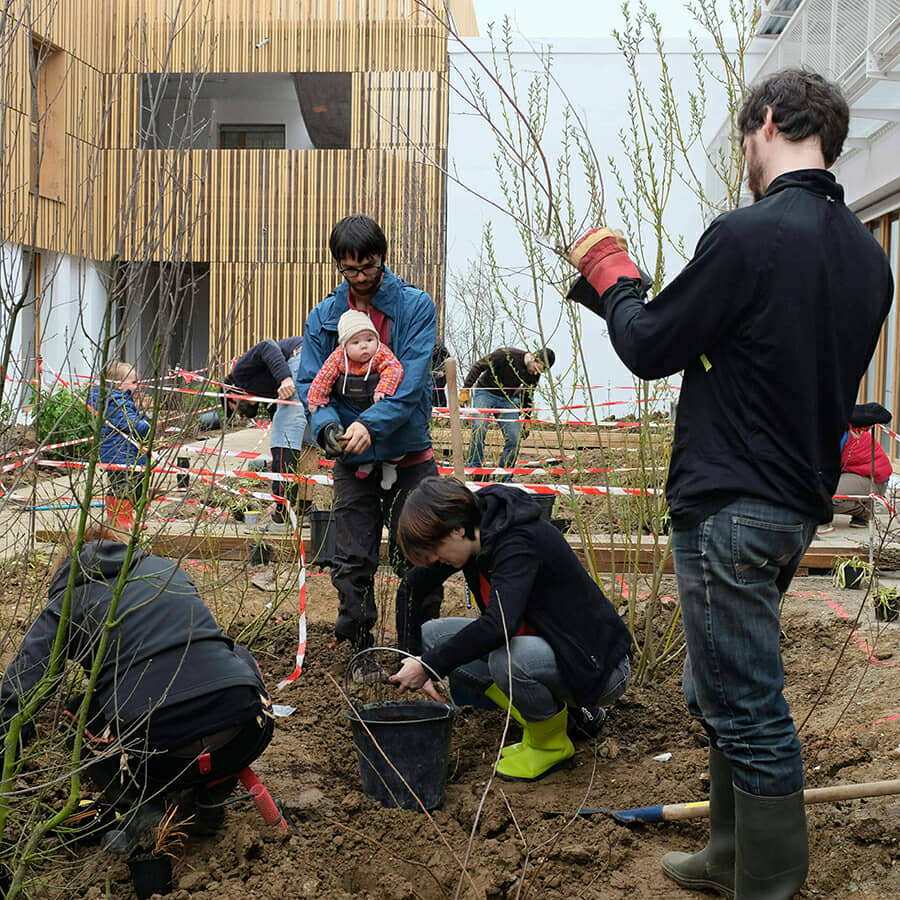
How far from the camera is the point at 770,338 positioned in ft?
6.21

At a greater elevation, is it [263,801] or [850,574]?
[850,574]

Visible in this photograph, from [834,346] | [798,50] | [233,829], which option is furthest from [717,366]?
[798,50]

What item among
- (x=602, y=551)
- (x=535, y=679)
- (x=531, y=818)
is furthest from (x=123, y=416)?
(x=602, y=551)

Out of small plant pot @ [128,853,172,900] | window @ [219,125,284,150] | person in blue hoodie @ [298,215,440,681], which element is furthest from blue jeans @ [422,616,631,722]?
window @ [219,125,284,150]

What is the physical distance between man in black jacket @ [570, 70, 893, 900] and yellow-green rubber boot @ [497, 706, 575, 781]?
107 centimetres

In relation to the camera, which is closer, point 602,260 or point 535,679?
point 602,260

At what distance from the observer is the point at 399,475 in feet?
13.3

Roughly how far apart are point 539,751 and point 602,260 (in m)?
1.70

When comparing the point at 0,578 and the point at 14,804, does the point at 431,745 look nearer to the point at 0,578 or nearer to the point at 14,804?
the point at 14,804

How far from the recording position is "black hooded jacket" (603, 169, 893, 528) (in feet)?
6.15

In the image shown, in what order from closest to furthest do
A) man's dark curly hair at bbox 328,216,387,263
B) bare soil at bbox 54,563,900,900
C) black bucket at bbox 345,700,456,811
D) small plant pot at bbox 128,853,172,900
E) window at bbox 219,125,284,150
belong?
small plant pot at bbox 128,853,172,900 → bare soil at bbox 54,563,900,900 → black bucket at bbox 345,700,456,811 → man's dark curly hair at bbox 328,216,387,263 → window at bbox 219,125,284,150

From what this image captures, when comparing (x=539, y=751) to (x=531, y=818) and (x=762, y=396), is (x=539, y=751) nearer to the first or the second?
(x=531, y=818)

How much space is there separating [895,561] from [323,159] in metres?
13.5

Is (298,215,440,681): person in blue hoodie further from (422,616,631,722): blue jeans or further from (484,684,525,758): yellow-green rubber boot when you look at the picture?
(422,616,631,722): blue jeans
